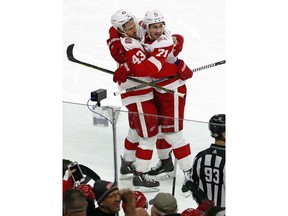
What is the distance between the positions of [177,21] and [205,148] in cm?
205

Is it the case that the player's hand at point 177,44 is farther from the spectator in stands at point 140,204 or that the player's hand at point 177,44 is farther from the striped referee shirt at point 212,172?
the spectator in stands at point 140,204

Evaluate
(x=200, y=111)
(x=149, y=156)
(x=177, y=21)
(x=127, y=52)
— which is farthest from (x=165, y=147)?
(x=177, y=21)

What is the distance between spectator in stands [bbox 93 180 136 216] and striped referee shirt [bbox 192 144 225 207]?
29 cm

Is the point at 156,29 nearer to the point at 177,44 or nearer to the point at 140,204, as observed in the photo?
the point at 177,44

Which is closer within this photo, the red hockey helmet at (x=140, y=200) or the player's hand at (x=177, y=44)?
the red hockey helmet at (x=140, y=200)

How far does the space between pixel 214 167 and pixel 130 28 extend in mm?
866

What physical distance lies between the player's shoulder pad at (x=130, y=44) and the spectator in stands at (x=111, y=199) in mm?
685

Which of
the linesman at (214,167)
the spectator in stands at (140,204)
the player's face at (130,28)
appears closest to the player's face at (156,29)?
the player's face at (130,28)

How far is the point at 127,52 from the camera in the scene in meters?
5.02

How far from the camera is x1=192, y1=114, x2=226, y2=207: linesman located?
4.50 m

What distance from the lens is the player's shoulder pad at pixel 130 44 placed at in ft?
16.5

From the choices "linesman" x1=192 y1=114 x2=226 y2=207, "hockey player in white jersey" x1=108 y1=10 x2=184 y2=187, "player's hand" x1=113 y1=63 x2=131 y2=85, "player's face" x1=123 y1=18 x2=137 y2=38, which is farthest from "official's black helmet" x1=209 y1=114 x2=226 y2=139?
"player's face" x1=123 y1=18 x2=137 y2=38

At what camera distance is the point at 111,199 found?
15.0 ft

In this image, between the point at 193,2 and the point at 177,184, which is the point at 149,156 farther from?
the point at 193,2
